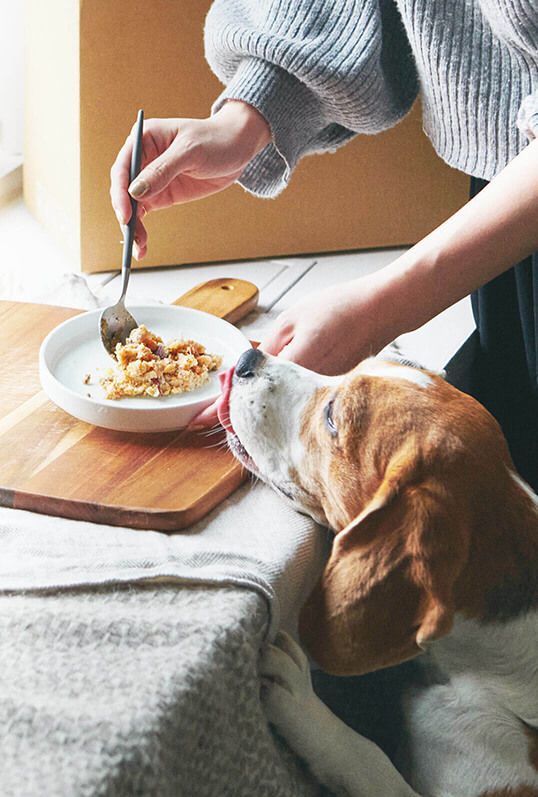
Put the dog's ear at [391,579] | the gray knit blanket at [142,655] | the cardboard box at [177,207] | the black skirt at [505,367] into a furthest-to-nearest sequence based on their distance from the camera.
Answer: the cardboard box at [177,207], the black skirt at [505,367], the dog's ear at [391,579], the gray knit blanket at [142,655]

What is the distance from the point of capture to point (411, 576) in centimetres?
87

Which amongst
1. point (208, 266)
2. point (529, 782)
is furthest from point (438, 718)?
point (208, 266)

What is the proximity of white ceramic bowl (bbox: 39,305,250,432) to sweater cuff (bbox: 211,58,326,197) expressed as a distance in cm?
30

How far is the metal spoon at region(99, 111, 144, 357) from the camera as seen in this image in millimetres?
1293

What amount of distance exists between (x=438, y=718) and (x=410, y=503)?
280mm

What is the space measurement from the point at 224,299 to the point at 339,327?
46 centimetres

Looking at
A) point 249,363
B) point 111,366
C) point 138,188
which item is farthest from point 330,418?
point 138,188

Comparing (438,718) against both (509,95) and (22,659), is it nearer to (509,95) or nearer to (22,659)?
(22,659)

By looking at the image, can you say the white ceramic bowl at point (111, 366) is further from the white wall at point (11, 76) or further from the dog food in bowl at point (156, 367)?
the white wall at point (11, 76)

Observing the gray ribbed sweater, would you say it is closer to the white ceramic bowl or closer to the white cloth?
the white ceramic bowl

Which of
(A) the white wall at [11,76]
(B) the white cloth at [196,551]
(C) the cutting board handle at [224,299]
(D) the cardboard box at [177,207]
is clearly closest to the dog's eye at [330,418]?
(B) the white cloth at [196,551]

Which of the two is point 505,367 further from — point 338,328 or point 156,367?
point 156,367

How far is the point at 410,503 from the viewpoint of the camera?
0.90m

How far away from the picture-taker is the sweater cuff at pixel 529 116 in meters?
1.14
